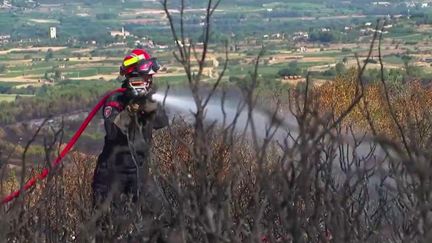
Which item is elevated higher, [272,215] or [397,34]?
[272,215]

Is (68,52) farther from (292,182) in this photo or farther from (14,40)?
(292,182)

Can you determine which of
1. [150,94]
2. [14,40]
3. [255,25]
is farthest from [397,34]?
[150,94]

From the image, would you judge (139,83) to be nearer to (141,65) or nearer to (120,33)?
(141,65)

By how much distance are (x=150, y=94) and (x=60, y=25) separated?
9471 centimetres

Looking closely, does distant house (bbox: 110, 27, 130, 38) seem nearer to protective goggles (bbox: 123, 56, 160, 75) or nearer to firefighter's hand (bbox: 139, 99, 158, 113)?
protective goggles (bbox: 123, 56, 160, 75)

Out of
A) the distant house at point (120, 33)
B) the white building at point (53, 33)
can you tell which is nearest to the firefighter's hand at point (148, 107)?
the distant house at point (120, 33)

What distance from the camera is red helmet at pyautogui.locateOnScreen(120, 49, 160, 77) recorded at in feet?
21.1

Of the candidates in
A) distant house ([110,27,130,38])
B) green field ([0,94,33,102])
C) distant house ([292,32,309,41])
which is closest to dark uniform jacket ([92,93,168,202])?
green field ([0,94,33,102])

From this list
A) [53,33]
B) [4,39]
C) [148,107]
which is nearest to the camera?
[148,107]

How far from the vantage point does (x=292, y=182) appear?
3.37 metres

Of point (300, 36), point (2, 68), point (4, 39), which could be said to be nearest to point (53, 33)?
point (4, 39)

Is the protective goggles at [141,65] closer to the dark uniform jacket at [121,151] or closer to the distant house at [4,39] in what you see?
the dark uniform jacket at [121,151]

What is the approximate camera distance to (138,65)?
6.43 m

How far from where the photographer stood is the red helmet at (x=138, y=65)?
21.1 ft
